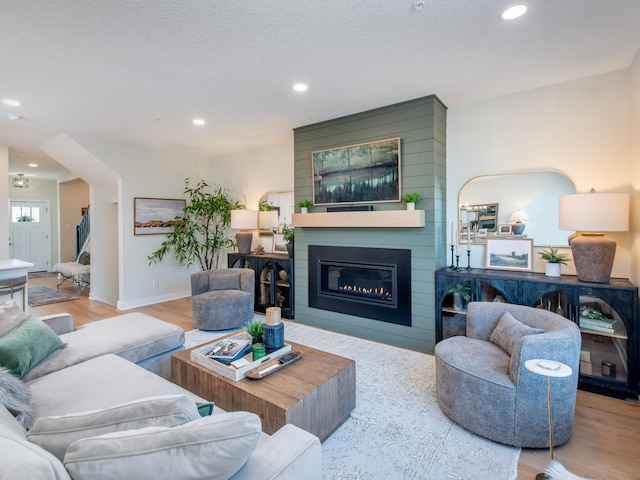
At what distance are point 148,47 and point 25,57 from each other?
1.01m

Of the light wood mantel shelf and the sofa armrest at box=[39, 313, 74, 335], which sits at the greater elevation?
the light wood mantel shelf

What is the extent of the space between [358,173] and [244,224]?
2.17 metres

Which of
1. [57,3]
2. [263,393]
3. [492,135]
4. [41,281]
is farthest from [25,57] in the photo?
[41,281]

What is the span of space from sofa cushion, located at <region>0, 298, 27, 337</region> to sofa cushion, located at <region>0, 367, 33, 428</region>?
632 mm

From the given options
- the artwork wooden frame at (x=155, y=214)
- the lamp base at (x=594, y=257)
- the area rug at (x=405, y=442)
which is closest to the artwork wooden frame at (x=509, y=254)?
the lamp base at (x=594, y=257)

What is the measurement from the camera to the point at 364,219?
3.72m

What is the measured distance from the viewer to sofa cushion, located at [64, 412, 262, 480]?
0.86 m

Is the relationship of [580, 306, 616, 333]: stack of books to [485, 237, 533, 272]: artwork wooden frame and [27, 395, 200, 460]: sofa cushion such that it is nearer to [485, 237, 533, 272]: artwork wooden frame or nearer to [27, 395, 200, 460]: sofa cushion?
[485, 237, 533, 272]: artwork wooden frame

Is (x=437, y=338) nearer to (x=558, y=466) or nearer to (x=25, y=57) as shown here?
(x=558, y=466)

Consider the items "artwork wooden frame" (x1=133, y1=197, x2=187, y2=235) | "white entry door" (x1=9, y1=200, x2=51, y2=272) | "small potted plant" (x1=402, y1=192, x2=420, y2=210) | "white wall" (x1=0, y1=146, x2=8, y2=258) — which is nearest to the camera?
"small potted plant" (x1=402, y1=192, x2=420, y2=210)

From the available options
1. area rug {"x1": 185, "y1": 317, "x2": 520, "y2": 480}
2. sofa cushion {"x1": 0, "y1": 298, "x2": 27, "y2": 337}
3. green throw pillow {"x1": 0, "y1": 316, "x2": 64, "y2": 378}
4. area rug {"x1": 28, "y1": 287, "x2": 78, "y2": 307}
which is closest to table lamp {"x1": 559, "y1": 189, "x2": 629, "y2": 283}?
area rug {"x1": 185, "y1": 317, "x2": 520, "y2": 480}

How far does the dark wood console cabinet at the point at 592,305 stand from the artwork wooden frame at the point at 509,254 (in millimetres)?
116

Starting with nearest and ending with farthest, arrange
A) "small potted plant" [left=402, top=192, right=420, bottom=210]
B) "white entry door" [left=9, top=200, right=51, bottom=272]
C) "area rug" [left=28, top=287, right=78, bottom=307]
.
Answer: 1. "small potted plant" [left=402, top=192, right=420, bottom=210]
2. "area rug" [left=28, top=287, right=78, bottom=307]
3. "white entry door" [left=9, top=200, right=51, bottom=272]

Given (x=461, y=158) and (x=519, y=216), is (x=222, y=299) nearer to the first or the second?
(x=461, y=158)
